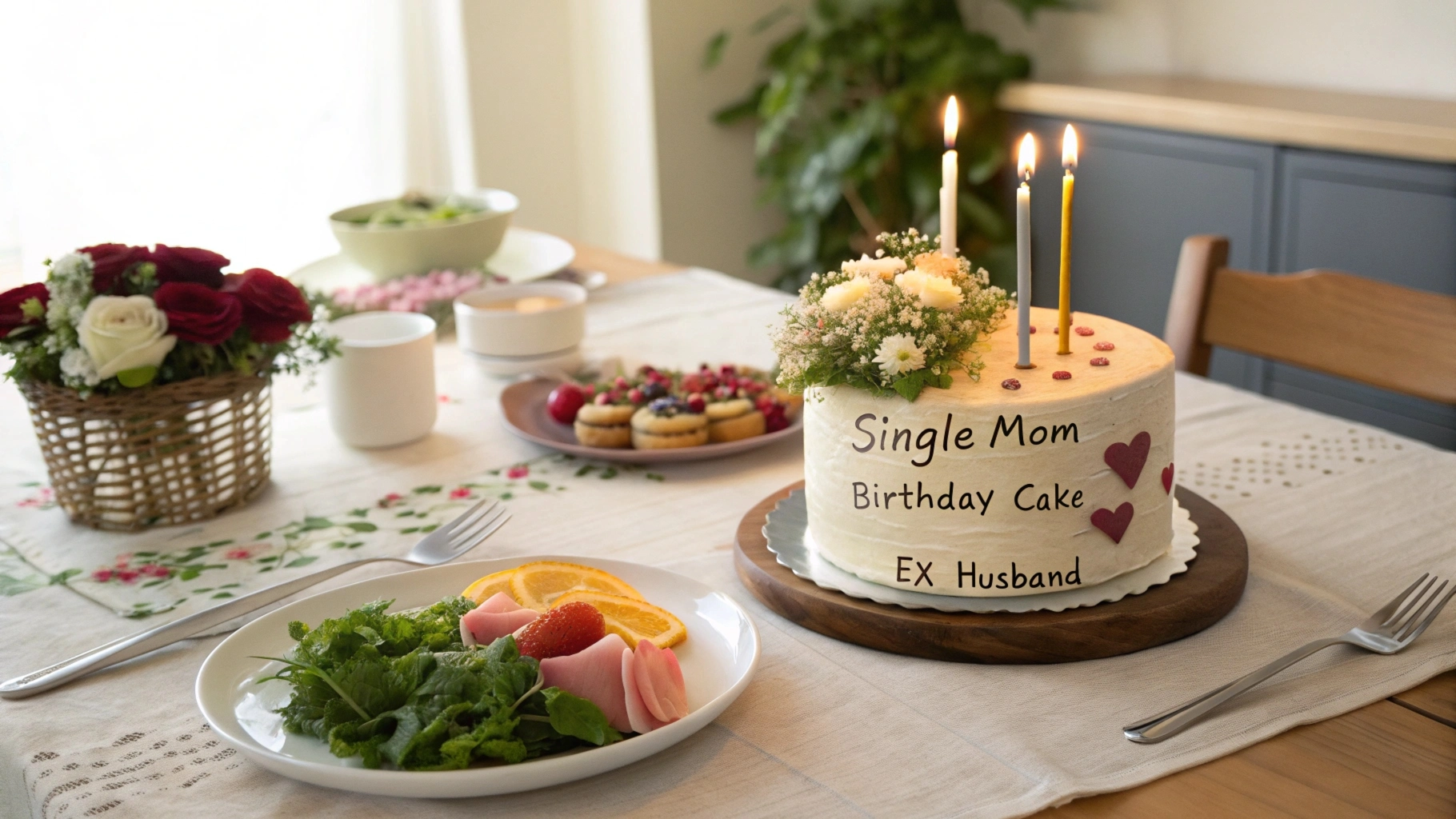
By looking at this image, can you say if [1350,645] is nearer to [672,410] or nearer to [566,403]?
[672,410]

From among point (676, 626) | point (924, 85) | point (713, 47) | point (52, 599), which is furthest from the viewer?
point (713, 47)

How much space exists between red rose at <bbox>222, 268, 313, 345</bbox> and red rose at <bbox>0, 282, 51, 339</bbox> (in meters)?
0.15

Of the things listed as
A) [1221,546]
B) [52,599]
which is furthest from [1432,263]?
[52,599]

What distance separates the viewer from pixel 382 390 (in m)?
1.32

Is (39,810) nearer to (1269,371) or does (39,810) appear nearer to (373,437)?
(373,437)

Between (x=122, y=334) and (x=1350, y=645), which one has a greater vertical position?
(x=122, y=334)

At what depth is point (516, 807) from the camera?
0.72m

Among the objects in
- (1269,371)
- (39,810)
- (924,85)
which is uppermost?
(924,85)

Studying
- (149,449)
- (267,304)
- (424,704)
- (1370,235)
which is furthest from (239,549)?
(1370,235)

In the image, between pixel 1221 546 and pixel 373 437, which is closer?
pixel 1221 546

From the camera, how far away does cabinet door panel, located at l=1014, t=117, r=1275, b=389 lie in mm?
2428

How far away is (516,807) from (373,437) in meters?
0.69

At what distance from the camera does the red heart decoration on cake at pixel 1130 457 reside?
0.87 m

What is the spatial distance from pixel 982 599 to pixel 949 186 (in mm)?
323
